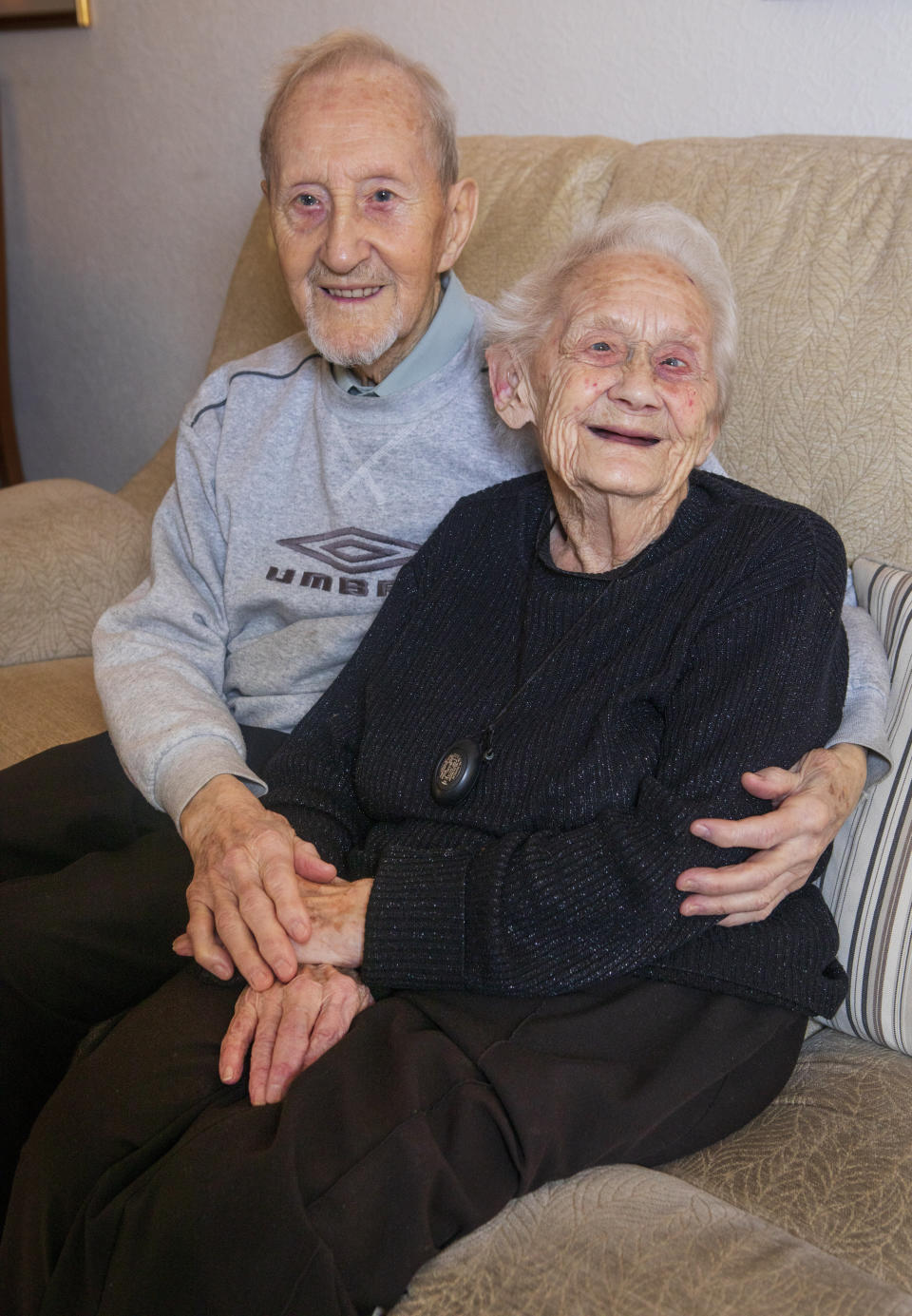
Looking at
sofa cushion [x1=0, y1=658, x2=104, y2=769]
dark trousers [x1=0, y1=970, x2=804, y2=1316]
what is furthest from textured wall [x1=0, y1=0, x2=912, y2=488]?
dark trousers [x1=0, y1=970, x2=804, y2=1316]

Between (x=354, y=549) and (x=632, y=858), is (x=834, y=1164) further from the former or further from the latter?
(x=354, y=549)

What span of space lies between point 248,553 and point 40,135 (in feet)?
7.25

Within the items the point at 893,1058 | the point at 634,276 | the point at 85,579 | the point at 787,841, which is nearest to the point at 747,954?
the point at 787,841

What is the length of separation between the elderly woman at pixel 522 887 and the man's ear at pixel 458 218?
199mm

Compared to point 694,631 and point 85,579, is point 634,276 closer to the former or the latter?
point 694,631

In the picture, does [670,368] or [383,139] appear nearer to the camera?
[670,368]

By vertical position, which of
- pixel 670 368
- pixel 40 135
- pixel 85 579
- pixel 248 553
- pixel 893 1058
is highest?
pixel 40 135

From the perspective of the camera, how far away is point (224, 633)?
1.53 metres

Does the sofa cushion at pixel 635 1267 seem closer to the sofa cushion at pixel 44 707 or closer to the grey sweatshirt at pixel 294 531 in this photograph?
the grey sweatshirt at pixel 294 531

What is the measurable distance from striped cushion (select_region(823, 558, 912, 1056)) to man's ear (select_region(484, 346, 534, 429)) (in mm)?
475

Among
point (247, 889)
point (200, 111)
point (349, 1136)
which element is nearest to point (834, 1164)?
point (349, 1136)

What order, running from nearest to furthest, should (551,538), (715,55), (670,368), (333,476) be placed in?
(670,368)
(551,538)
(333,476)
(715,55)

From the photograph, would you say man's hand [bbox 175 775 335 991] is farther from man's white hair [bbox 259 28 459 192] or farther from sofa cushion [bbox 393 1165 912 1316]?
man's white hair [bbox 259 28 459 192]

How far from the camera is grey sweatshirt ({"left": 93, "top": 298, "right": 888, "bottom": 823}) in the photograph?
1.45m
